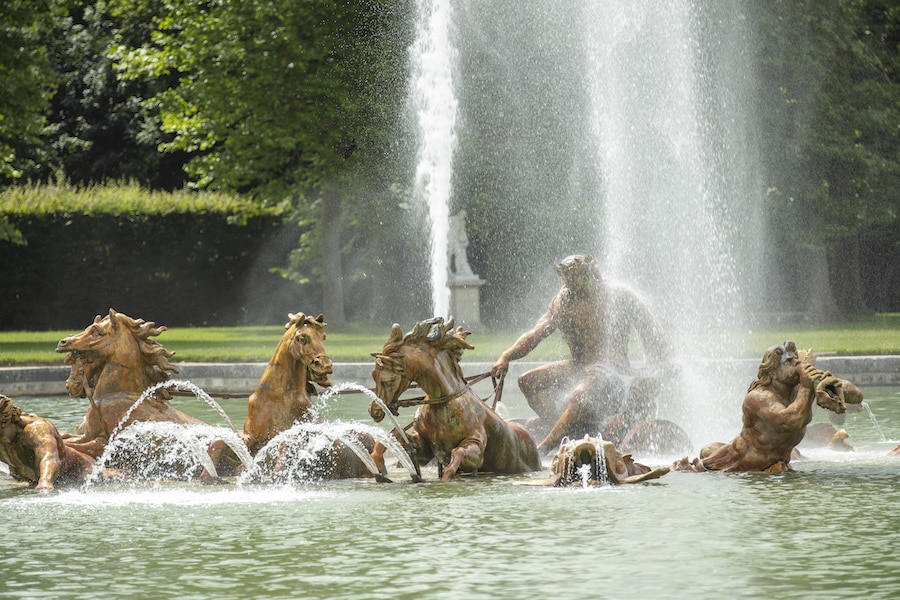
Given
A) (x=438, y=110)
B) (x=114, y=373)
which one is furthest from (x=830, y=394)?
(x=438, y=110)

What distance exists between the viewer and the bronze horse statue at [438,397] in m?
9.18

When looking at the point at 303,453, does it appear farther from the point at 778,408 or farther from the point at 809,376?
the point at 809,376

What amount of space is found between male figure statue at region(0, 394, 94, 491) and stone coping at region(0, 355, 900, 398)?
6462mm

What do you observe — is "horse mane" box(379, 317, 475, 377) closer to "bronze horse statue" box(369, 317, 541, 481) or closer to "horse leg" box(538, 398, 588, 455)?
"bronze horse statue" box(369, 317, 541, 481)

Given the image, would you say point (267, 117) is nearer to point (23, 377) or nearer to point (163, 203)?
point (163, 203)

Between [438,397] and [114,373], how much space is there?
199 cm

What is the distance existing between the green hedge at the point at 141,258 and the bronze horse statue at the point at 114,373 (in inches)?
880

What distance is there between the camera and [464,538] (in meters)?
7.27

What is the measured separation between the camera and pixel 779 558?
6703 millimetres

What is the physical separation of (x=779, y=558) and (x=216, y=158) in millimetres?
24668

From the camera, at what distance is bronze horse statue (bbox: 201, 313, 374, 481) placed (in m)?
9.30

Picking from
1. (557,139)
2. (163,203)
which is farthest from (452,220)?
(163,203)

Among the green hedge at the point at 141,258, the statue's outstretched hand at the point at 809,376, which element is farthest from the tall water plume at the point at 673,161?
the statue's outstretched hand at the point at 809,376

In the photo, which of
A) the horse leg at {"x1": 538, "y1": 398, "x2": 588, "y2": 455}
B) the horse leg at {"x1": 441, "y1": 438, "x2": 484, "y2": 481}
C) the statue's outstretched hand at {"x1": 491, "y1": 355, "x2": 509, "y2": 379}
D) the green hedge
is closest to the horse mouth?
the horse leg at {"x1": 441, "y1": 438, "x2": 484, "y2": 481}
